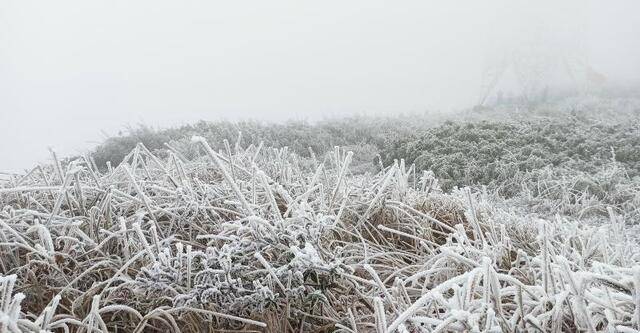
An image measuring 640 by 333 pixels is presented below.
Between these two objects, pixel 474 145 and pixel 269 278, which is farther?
pixel 474 145

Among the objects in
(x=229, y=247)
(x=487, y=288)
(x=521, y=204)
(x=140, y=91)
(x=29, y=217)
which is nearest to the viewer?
(x=487, y=288)

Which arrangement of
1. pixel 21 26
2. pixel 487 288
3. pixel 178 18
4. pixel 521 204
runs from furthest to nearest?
pixel 178 18 < pixel 21 26 < pixel 521 204 < pixel 487 288

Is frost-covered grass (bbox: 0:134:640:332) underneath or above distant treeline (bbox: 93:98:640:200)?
above

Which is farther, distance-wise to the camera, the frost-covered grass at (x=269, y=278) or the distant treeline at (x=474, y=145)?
the distant treeline at (x=474, y=145)

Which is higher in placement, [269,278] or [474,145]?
[269,278]

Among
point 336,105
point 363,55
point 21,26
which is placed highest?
point 21,26

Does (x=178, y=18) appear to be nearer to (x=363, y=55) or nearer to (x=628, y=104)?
(x=363, y=55)

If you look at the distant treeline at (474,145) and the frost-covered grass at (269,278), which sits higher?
the frost-covered grass at (269,278)

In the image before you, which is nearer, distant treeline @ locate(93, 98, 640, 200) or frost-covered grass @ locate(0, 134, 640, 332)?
frost-covered grass @ locate(0, 134, 640, 332)

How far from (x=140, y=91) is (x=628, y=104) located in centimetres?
2962

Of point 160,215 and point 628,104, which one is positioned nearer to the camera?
point 160,215

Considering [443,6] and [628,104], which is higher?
[443,6]

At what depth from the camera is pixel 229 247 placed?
Answer: 72.5 inches

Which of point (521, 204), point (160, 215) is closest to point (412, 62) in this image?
point (521, 204)
